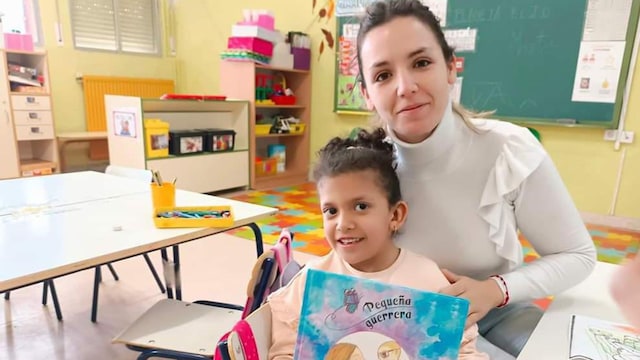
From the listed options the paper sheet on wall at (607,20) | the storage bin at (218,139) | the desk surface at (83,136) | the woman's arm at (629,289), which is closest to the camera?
the woman's arm at (629,289)

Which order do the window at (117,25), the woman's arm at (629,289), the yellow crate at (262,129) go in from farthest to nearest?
1. the window at (117,25)
2. the yellow crate at (262,129)
3. the woman's arm at (629,289)

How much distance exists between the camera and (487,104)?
3979mm

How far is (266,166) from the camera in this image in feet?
16.7

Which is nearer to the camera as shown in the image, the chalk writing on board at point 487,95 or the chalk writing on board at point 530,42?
the chalk writing on board at point 530,42

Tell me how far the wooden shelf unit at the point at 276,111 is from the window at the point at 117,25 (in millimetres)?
1817

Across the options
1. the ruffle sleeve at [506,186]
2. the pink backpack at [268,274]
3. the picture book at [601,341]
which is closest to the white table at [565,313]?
the picture book at [601,341]

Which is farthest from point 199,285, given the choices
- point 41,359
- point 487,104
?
point 487,104

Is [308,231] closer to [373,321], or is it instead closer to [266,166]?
[266,166]

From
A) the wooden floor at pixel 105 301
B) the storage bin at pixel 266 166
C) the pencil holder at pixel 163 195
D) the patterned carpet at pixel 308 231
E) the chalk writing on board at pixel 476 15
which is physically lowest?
the wooden floor at pixel 105 301

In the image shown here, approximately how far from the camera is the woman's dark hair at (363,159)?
1070 millimetres

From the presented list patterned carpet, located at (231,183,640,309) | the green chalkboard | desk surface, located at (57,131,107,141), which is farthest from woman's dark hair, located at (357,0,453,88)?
desk surface, located at (57,131,107,141)

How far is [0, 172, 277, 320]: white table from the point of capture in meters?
1.05

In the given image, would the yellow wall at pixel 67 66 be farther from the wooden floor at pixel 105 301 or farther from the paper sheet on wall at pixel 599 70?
the paper sheet on wall at pixel 599 70

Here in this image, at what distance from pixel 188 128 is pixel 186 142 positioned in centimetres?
36
